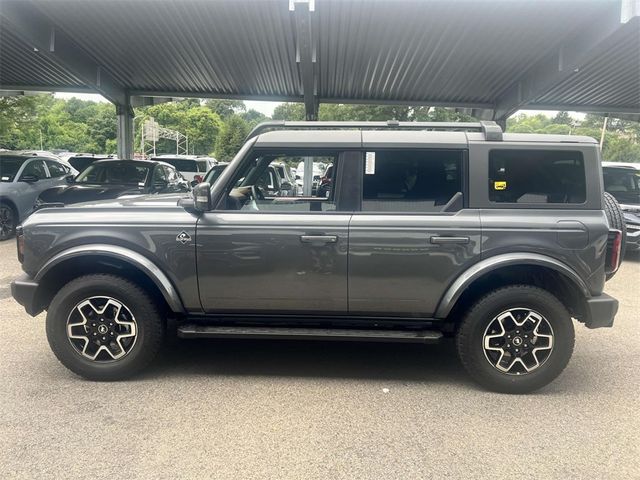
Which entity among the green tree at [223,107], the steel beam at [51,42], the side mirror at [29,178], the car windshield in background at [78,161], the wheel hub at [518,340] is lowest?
the wheel hub at [518,340]

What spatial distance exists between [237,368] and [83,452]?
1.40 metres

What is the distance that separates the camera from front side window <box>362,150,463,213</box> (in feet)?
12.1

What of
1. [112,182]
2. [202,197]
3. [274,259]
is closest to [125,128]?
[112,182]

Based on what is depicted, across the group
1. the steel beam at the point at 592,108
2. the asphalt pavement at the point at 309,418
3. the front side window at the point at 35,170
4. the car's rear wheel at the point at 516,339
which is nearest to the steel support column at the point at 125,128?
the front side window at the point at 35,170

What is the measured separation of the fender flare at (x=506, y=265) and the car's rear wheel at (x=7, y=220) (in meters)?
9.72

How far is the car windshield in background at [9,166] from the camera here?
1016 centimetres

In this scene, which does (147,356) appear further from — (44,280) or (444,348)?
(444,348)

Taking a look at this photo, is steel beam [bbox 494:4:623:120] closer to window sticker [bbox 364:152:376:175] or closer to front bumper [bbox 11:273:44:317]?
window sticker [bbox 364:152:376:175]

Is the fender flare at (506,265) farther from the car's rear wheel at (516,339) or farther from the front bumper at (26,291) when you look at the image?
the front bumper at (26,291)

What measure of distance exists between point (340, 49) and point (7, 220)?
8.71 meters

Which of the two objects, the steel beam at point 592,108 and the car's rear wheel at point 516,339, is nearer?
the car's rear wheel at point 516,339

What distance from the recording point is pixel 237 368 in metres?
4.05

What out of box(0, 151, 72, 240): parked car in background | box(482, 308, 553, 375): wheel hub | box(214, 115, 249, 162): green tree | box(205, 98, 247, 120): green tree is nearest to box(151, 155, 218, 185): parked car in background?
box(0, 151, 72, 240): parked car in background

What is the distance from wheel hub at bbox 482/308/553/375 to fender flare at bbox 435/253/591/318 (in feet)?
1.16
